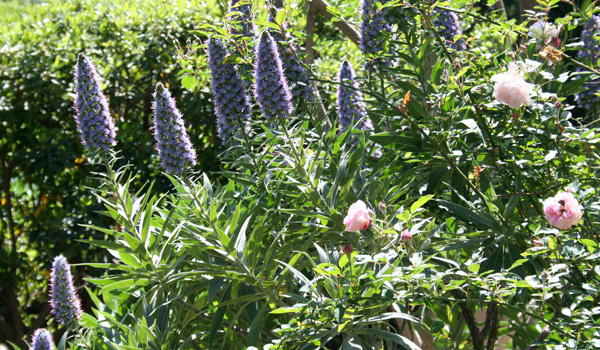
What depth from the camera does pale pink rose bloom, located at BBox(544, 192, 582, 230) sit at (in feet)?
6.42

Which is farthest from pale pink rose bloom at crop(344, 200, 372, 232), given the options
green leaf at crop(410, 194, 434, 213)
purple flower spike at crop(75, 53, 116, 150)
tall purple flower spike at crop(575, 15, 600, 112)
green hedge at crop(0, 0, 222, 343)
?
green hedge at crop(0, 0, 222, 343)

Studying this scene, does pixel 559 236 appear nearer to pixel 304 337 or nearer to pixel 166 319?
pixel 304 337

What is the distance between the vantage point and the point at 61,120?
536cm

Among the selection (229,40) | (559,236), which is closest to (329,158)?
(229,40)

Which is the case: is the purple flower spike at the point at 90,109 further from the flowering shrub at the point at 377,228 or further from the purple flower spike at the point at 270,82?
the purple flower spike at the point at 270,82

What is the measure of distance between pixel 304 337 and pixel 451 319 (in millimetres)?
1231

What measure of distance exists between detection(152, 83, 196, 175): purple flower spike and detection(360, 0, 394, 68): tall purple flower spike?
90cm

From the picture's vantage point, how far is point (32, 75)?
515 centimetres

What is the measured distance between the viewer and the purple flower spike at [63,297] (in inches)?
102

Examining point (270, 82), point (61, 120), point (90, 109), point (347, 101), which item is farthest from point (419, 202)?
point (61, 120)

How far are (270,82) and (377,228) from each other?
0.72m

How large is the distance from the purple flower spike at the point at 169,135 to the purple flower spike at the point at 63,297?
62 centimetres

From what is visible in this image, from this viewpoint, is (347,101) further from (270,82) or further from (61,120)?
(61,120)

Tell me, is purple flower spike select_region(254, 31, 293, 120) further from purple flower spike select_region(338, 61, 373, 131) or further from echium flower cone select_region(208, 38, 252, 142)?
purple flower spike select_region(338, 61, 373, 131)
